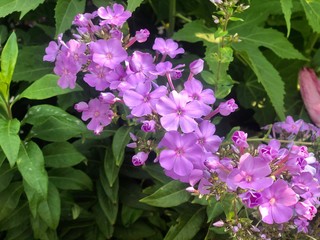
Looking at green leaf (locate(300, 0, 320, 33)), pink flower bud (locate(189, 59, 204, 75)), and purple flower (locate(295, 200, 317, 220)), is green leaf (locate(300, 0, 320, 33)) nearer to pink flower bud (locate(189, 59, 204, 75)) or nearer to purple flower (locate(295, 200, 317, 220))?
pink flower bud (locate(189, 59, 204, 75))

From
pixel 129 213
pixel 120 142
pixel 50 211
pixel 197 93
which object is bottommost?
pixel 129 213

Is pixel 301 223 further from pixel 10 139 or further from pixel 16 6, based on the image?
pixel 16 6

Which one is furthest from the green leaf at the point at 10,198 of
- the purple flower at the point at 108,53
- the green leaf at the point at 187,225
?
the purple flower at the point at 108,53

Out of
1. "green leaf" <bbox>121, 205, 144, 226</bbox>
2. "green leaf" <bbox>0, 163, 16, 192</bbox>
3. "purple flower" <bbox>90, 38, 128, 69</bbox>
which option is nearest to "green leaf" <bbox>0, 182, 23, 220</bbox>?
"green leaf" <bbox>0, 163, 16, 192</bbox>

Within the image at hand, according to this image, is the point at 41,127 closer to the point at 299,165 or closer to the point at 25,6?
the point at 25,6

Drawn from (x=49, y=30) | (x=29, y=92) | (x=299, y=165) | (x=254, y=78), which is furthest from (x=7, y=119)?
(x=254, y=78)

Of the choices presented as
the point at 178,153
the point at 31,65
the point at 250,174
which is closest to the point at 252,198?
the point at 250,174
